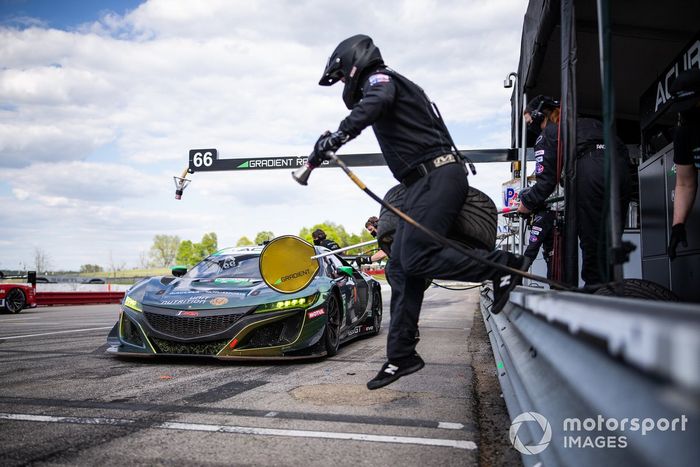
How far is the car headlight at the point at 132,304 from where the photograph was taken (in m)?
6.39

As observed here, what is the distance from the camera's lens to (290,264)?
487cm

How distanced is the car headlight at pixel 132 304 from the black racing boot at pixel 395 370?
363 cm

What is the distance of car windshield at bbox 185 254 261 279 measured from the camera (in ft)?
24.1

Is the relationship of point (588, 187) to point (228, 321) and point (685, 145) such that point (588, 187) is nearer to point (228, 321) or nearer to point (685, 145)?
point (685, 145)

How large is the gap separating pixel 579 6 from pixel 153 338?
5.30 meters

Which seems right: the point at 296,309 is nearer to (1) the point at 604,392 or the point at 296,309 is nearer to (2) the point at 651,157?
(2) the point at 651,157

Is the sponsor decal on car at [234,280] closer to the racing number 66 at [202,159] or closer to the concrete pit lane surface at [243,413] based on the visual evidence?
the concrete pit lane surface at [243,413]

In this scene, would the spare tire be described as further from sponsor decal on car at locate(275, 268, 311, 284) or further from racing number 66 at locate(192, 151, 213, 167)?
racing number 66 at locate(192, 151, 213, 167)

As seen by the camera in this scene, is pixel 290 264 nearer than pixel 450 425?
No

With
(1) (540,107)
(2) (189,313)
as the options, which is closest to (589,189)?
(1) (540,107)

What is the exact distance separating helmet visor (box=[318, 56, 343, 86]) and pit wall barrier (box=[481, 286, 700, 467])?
2.03 metres

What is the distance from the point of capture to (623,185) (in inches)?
177

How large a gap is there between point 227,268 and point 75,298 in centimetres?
1851

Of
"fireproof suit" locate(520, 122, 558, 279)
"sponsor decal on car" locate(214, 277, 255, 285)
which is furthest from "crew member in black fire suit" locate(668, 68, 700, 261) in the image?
"sponsor decal on car" locate(214, 277, 255, 285)
